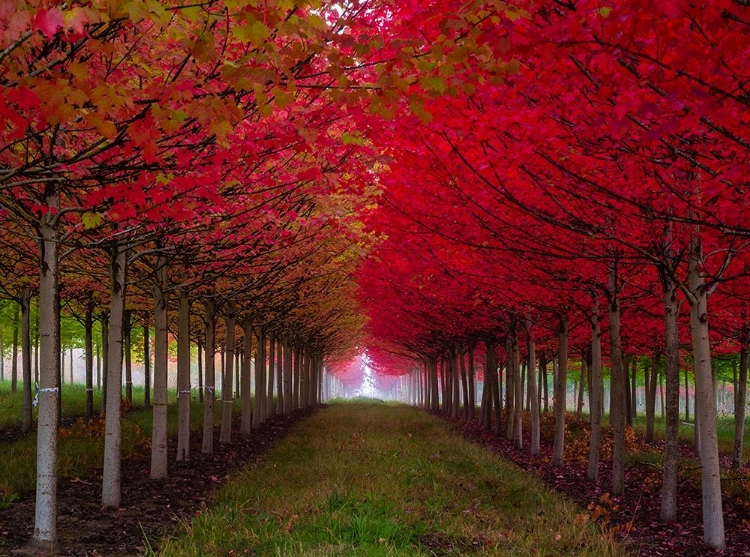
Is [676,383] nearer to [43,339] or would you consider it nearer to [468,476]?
[468,476]

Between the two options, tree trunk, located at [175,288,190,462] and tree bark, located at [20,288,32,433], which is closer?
tree trunk, located at [175,288,190,462]

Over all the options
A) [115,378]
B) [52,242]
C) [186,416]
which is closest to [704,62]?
[52,242]

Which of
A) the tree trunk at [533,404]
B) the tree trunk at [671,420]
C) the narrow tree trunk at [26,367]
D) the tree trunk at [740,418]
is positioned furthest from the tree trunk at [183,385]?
the tree trunk at [740,418]

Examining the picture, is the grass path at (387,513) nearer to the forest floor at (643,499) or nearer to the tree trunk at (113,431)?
the forest floor at (643,499)

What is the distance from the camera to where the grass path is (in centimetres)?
551

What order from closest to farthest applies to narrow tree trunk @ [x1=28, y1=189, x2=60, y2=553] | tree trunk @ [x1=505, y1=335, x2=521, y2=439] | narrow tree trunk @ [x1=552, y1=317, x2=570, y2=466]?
narrow tree trunk @ [x1=28, y1=189, x2=60, y2=553], narrow tree trunk @ [x1=552, y1=317, x2=570, y2=466], tree trunk @ [x1=505, y1=335, x2=521, y2=439]

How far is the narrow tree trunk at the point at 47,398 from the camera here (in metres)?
5.69

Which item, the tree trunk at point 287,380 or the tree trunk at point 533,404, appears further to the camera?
the tree trunk at point 287,380

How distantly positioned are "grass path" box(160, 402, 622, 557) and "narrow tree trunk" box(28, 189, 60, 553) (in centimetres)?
117

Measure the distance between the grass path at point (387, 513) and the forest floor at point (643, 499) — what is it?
61cm

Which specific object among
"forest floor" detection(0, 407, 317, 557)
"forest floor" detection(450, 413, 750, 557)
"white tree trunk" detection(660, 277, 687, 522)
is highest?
"white tree trunk" detection(660, 277, 687, 522)

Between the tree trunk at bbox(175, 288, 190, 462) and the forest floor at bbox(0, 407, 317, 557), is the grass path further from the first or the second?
the tree trunk at bbox(175, 288, 190, 462)

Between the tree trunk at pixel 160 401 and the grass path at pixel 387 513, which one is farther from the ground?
the tree trunk at pixel 160 401

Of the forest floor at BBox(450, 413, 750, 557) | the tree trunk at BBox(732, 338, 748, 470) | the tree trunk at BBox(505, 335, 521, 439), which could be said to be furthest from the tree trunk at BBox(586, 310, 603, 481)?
the tree trunk at BBox(505, 335, 521, 439)
